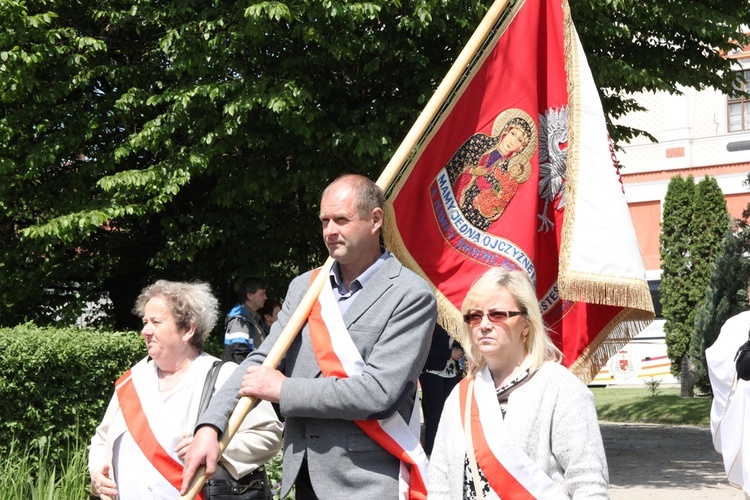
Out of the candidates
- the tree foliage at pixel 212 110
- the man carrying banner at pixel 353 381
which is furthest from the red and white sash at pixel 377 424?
the tree foliage at pixel 212 110

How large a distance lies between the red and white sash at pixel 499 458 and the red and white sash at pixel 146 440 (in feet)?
4.57

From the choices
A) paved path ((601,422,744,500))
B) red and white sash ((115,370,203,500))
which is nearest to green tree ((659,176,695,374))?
paved path ((601,422,744,500))

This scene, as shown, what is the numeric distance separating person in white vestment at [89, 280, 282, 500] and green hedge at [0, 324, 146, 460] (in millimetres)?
3184

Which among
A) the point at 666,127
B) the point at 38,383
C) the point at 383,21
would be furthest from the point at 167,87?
the point at 666,127

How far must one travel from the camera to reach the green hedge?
747cm

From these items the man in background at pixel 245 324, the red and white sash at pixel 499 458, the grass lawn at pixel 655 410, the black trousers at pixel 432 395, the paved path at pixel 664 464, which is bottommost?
the paved path at pixel 664 464

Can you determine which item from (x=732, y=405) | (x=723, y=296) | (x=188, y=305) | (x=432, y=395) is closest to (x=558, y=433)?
(x=188, y=305)

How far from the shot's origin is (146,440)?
427 cm

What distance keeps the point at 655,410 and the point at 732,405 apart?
39.7 feet

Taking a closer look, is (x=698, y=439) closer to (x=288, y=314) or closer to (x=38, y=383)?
(x=38, y=383)

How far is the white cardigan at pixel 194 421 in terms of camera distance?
4281 millimetres

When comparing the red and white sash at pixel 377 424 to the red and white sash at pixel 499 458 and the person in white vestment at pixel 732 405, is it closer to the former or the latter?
the red and white sash at pixel 499 458

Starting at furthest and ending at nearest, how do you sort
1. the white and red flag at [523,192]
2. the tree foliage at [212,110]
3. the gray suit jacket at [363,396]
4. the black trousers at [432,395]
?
1. the tree foliage at [212,110]
2. the black trousers at [432,395]
3. the white and red flag at [523,192]
4. the gray suit jacket at [363,396]

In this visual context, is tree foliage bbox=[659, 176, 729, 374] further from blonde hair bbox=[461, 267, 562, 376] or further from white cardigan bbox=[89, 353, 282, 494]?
blonde hair bbox=[461, 267, 562, 376]
